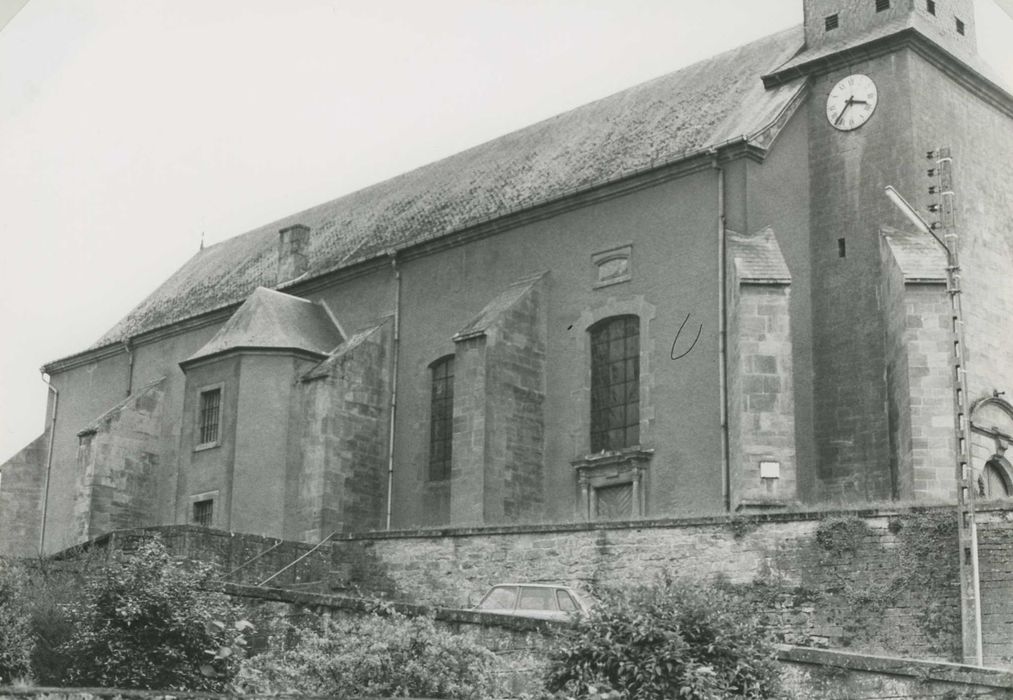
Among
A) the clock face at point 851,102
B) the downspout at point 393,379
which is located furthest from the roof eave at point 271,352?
the clock face at point 851,102

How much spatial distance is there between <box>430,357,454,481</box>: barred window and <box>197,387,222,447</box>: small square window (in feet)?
18.7

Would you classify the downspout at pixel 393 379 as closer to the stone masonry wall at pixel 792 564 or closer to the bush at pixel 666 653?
the stone masonry wall at pixel 792 564

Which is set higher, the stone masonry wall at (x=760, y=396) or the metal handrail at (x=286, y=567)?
the stone masonry wall at (x=760, y=396)

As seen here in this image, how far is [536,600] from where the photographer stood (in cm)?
2148

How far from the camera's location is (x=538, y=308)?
3388cm

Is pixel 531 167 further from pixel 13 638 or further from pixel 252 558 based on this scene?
pixel 13 638

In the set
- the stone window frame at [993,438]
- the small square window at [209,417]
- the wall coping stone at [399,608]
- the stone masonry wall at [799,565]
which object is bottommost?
the wall coping stone at [399,608]

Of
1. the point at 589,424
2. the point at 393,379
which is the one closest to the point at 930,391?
the point at 589,424

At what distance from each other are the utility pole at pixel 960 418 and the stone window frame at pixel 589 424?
6094 mm

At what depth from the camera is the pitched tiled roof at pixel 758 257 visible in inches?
1140

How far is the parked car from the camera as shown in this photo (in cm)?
2117

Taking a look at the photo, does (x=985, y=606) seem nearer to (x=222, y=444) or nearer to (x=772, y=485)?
(x=772, y=485)

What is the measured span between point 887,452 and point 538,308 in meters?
9.07

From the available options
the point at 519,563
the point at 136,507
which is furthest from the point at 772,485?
the point at 136,507
